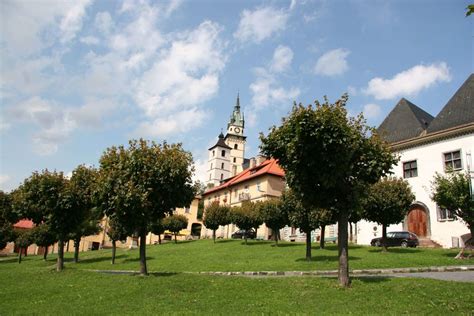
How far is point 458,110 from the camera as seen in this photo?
109 feet

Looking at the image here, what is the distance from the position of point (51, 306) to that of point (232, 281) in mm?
5929

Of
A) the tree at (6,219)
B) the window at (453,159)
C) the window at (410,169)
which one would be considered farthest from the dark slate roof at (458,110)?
the tree at (6,219)

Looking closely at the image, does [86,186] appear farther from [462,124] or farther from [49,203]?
[462,124]

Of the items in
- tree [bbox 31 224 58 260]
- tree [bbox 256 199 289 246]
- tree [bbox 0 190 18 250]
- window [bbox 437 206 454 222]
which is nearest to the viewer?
window [bbox 437 206 454 222]

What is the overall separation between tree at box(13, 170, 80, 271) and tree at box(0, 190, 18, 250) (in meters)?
20.3

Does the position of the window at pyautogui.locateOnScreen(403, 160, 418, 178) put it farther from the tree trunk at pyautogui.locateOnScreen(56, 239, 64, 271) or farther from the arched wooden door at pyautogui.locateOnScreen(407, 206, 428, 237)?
the tree trunk at pyautogui.locateOnScreen(56, 239, 64, 271)

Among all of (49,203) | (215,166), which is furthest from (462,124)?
(215,166)

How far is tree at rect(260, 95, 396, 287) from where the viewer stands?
12.9 meters

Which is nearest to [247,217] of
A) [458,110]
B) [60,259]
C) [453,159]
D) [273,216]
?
[273,216]

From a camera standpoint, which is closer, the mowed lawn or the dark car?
the mowed lawn

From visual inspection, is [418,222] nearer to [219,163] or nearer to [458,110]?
[458,110]

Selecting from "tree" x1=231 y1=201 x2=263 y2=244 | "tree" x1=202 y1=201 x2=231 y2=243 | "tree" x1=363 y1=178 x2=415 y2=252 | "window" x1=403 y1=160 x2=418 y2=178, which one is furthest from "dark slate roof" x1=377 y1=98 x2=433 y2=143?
"tree" x1=202 y1=201 x2=231 y2=243

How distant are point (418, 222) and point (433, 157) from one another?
595 centimetres

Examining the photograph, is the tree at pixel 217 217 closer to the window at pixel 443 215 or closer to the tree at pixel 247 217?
the tree at pixel 247 217
